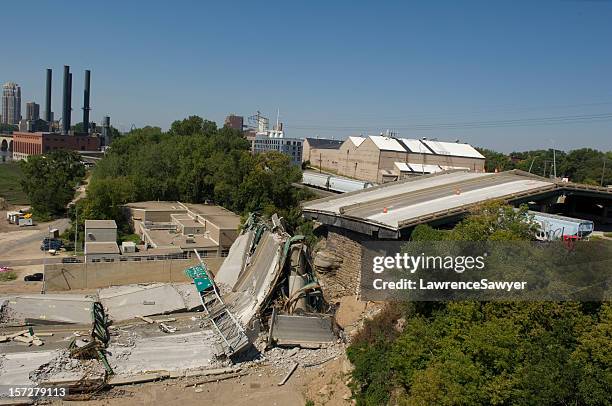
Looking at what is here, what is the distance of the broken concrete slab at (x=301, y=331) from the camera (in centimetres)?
1648

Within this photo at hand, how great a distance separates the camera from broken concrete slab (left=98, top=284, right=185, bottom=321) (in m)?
18.1

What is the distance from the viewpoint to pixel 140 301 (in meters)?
18.8

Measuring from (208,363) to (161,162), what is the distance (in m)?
31.1

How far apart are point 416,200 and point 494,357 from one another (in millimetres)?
11193

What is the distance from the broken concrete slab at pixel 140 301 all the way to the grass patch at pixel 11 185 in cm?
3884

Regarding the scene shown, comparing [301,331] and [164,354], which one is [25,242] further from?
[301,331]

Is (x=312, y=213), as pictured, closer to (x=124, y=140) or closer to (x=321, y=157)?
(x=124, y=140)

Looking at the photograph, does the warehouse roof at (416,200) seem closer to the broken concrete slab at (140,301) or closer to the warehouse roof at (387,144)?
the broken concrete slab at (140,301)

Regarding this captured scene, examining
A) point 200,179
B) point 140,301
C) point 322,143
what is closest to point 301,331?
point 140,301

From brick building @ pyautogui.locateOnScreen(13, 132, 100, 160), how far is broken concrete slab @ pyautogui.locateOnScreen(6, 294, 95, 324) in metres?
78.3

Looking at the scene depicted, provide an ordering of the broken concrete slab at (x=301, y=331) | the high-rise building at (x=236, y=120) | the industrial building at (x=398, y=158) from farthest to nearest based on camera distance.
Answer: the high-rise building at (x=236, y=120)
the industrial building at (x=398, y=158)
the broken concrete slab at (x=301, y=331)

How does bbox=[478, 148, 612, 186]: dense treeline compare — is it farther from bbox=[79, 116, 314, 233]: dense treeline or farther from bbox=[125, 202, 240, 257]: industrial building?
bbox=[125, 202, 240, 257]: industrial building

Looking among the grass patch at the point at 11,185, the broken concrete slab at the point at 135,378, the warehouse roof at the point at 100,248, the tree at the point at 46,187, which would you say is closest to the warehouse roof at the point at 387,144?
the tree at the point at 46,187

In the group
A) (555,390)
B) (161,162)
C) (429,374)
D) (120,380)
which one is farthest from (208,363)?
(161,162)
